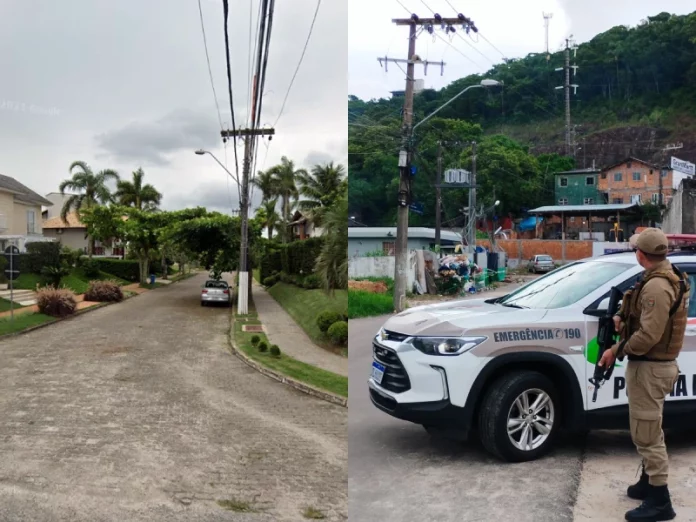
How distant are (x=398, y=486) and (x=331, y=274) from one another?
4379 millimetres

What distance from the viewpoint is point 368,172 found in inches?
129

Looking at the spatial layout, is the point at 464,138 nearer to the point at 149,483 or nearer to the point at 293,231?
the point at 149,483

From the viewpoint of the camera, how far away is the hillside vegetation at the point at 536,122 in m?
3.43

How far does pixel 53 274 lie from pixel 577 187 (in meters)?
13.9

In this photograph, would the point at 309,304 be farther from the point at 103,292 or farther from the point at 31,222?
the point at 31,222

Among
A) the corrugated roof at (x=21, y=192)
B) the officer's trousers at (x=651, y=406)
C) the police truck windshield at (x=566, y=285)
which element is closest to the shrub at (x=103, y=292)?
the corrugated roof at (x=21, y=192)

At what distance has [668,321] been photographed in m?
2.96

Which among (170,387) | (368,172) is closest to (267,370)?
(170,387)

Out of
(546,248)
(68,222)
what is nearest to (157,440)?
(546,248)

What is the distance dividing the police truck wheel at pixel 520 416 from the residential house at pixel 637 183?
147 cm

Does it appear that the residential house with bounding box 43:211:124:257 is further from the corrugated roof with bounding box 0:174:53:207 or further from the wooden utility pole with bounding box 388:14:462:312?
the wooden utility pole with bounding box 388:14:462:312

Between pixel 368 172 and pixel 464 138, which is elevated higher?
pixel 464 138

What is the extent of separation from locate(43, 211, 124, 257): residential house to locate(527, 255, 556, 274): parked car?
13515 millimetres

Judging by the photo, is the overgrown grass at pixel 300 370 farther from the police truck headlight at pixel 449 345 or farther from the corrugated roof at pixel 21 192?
the corrugated roof at pixel 21 192
